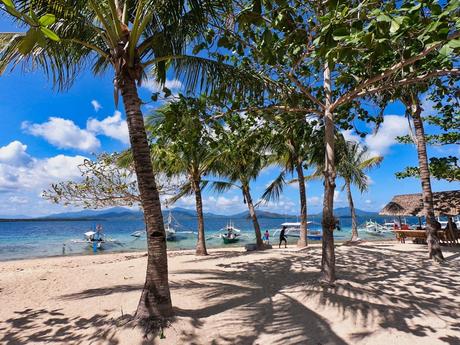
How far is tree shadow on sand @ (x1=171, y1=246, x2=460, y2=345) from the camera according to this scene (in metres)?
4.33

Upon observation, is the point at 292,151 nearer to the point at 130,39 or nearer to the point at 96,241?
the point at 130,39

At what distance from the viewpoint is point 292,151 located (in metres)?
15.0

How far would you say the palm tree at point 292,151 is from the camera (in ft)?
27.1

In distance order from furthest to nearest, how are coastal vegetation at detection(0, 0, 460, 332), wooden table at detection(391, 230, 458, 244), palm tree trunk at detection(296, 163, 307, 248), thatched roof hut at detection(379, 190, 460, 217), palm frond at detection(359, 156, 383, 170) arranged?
palm frond at detection(359, 156, 383, 170) < palm tree trunk at detection(296, 163, 307, 248) < thatched roof hut at detection(379, 190, 460, 217) < wooden table at detection(391, 230, 458, 244) < coastal vegetation at detection(0, 0, 460, 332)

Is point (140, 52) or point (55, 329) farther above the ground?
point (140, 52)

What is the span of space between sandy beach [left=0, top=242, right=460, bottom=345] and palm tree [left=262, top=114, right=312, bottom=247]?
3.87 metres

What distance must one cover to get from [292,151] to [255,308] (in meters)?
10.6

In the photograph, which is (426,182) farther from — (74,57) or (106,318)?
(74,57)

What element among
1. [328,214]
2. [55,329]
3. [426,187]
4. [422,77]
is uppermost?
[422,77]

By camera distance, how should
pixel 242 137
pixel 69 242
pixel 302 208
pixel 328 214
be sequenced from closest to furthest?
pixel 328 214
pixel 242 137
pixel 302 208
pixel 69 242

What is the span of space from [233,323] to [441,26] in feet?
15.0

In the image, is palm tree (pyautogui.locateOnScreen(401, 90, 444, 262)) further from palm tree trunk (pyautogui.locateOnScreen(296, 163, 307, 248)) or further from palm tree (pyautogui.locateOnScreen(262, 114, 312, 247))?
palm tree trunk (pyautogui.locateOnScreen(296, 163, 307, 248))

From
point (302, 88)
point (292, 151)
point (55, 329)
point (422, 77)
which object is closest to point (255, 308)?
point (55, 329)

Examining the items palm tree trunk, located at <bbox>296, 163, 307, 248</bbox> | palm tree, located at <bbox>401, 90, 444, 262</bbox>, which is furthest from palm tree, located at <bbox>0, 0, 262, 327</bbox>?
palm tree trunk, located at <bbox>296, 163, 307, 248</bbox>
